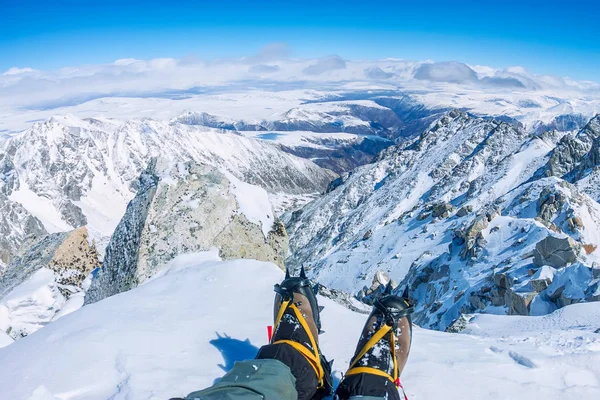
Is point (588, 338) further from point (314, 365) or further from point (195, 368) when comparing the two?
point (195, 368)

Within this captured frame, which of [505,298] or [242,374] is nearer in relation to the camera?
[242,374]

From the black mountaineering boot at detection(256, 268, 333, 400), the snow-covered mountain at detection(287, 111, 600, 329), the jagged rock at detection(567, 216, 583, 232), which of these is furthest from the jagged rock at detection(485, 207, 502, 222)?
the black mountaineering boot at detection(256, 268, 333, 400)

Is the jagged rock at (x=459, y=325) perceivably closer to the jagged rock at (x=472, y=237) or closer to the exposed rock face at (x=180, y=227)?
the exposed rock face at (x=180, y=227)

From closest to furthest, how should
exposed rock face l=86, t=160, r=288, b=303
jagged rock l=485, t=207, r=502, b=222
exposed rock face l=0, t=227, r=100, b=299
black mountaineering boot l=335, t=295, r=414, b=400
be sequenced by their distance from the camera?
black mountaineering boot l=335, t=295, r=414, b=400 < exposed rock face l=86, t=160, r=288, b=303 < exposed rock face l=0, t=227, r=100, b=299 < jagged rock l=485, t=207, r=502, b=222

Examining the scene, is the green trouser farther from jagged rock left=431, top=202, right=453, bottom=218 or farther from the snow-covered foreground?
jagged rock left=431, top=202, right=453, bottom=218

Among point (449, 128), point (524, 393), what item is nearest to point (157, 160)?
point (524, 393)

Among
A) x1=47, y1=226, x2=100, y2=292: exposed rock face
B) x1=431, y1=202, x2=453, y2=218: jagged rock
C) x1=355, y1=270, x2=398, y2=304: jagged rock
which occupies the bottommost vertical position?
x1=355, y1=270, x2=398, y2=304: jagged rock
